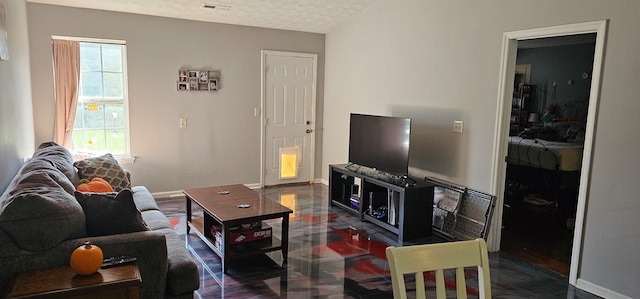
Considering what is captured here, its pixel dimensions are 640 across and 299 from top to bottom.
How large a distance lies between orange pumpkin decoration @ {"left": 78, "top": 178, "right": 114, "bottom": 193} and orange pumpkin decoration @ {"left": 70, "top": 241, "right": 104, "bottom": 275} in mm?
1665

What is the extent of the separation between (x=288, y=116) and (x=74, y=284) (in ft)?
15.8

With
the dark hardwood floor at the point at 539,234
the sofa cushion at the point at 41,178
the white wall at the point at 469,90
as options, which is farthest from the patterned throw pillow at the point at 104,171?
the dark hardwood floor at the point at 539,234

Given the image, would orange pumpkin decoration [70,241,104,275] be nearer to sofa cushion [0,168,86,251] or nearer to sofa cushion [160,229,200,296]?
sofa cushion [0,168,86,251]

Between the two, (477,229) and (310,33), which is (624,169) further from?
(310,33)

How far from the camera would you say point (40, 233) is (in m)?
2.07

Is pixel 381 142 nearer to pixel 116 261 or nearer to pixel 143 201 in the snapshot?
pixel 143 201

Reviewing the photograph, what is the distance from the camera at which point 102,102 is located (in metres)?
5.31

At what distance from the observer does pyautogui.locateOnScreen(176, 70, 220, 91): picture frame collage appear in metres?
5.66

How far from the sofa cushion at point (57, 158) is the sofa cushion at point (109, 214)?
1.10 meters

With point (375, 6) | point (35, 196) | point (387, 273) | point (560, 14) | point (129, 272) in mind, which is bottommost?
point (387, 273)

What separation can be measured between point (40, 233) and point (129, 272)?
1.58 ft

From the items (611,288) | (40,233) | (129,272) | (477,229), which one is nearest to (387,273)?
(477,229)

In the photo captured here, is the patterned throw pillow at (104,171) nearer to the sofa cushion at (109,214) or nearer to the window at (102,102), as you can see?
the window at (102,102)

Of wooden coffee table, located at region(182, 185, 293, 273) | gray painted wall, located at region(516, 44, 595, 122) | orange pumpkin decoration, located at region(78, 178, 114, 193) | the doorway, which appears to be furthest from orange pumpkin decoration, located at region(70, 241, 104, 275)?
gray painted wall, located at region(516, 44, 595, 122)
